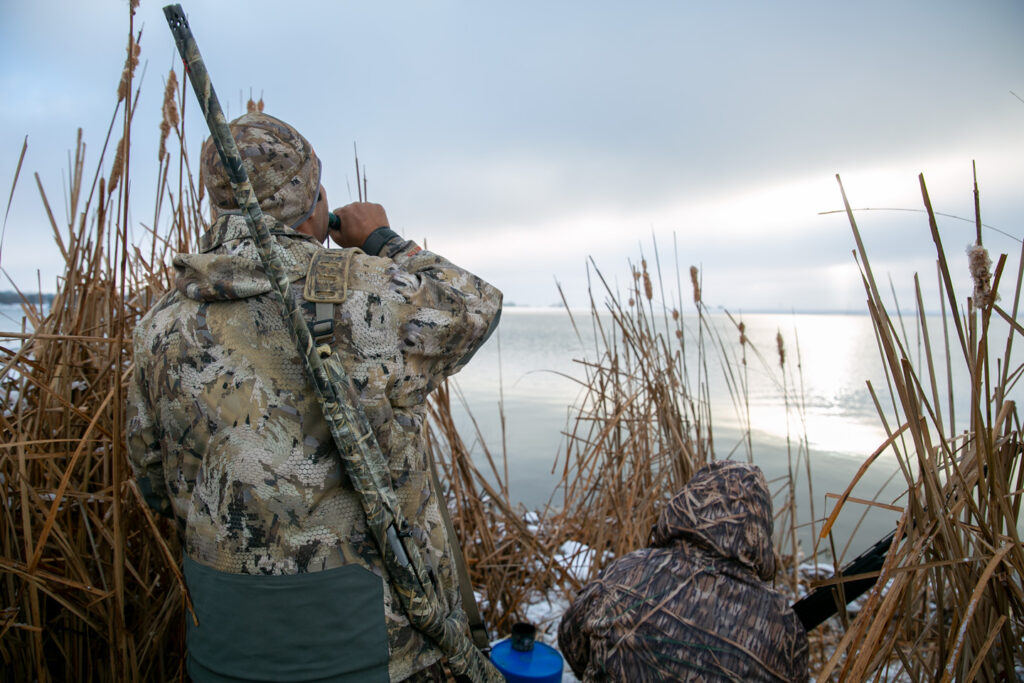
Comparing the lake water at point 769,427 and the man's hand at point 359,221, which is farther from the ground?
the man's hand at point 359,221

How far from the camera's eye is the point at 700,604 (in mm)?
1745

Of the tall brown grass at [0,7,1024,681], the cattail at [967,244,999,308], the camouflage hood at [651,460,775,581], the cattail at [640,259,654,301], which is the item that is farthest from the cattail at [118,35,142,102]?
the cattail at [640,259,654,301]

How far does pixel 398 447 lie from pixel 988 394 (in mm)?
1086

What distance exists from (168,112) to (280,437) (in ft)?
4.71

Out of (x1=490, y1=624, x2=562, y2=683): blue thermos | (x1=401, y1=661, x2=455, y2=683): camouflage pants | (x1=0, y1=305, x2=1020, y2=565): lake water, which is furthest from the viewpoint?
(x1=0, y1=305, x2=1020, y2=565): lake water

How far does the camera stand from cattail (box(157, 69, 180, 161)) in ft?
6.67

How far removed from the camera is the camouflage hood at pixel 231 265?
120 cm

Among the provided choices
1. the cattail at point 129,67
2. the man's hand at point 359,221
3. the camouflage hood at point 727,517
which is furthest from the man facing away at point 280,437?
the camouflage hood at point 727,517

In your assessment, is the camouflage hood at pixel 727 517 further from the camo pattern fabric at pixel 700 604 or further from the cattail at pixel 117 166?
the cattail at pixel 117 166

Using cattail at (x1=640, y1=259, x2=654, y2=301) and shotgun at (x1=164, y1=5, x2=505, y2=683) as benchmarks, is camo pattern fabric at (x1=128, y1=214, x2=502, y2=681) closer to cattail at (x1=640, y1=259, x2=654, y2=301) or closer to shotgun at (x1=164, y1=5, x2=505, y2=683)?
shotgun at (x1=164, y1=5, x2=505, y2=683)

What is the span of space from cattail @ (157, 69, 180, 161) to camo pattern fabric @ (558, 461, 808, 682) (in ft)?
6.43

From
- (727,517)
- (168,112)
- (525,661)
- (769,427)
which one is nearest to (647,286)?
(727,517)

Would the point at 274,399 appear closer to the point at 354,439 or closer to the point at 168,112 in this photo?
the point at 354,439

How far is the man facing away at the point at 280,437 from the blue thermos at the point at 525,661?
745mm
